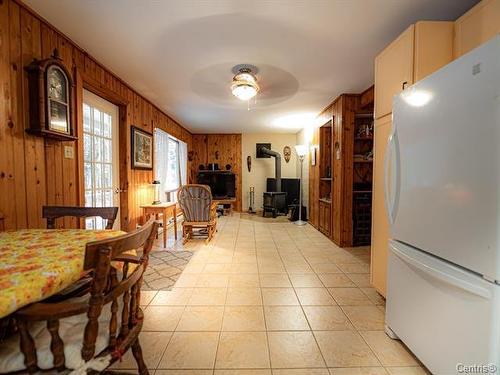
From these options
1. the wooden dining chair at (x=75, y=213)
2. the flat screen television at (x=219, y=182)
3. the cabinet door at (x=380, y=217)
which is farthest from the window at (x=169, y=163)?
the cabinet door at (x=380, y=217)

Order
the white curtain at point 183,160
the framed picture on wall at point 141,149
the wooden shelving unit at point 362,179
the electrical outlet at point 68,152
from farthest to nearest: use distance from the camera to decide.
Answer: the white curtain at point 183,160 → the wooden shelving unit at point 362,179 → the framed picture on wall at point 141,149 → the electrical outlet at point 68,152

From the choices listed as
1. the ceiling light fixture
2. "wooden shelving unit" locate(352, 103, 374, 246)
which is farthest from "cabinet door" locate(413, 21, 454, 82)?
"wooden shelving unit" locate(352, 103, 374, 246)

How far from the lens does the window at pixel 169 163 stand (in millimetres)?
4699

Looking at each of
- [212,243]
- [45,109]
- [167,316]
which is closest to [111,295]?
[167,316]

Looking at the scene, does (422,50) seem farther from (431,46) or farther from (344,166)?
(344,166)

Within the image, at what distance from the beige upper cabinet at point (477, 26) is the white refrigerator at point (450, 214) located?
1.97ft

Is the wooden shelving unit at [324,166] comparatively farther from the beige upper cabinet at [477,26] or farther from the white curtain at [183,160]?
the white curtain at [183,160]

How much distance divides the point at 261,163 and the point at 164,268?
16.3 feet

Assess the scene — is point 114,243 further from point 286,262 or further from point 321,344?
point 286,262

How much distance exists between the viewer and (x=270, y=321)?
5.98 ft

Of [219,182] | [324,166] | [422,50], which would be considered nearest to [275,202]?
[219,182]

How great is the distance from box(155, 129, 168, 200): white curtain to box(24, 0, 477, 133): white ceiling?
1216mm

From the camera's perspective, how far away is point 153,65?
8.89ft

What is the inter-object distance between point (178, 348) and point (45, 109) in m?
1.99
